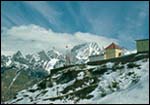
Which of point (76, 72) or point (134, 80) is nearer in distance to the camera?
point (134, 80)

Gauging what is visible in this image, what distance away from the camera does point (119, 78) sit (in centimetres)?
14875

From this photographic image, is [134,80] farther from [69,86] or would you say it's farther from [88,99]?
[69,86]

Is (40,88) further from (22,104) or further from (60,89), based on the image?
(22,104)

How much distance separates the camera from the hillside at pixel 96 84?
13265cm

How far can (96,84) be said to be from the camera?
149000 mm

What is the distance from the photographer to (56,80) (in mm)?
173625

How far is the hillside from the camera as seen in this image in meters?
133

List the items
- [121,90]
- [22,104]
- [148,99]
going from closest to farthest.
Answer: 1. [148,99]
2. [121,90]
3. [22,104]

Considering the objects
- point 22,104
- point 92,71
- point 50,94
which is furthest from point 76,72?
point 22,104

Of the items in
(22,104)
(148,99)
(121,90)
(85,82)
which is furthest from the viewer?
(85,82)

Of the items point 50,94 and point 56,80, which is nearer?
point 50,94

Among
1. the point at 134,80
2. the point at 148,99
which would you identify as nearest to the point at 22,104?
the point at 134,80

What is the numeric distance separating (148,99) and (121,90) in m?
17.1

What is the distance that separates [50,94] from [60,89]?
3.99 m
